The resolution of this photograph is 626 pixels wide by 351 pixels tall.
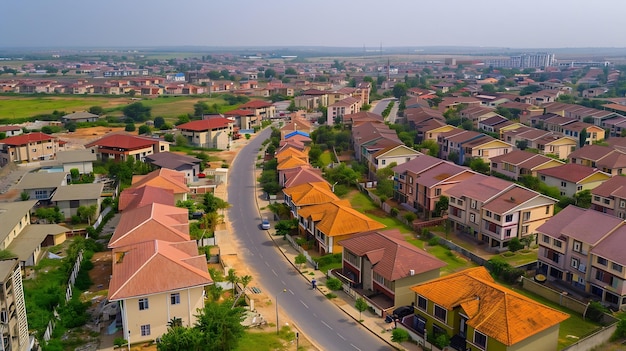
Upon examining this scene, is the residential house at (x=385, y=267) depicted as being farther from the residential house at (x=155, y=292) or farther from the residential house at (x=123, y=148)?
the residential house at (x=123, y=148)

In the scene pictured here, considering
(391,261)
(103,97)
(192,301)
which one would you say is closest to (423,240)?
(391,261)

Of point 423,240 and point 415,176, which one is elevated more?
point 415,176

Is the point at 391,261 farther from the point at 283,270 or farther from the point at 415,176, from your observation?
the point at 415,176

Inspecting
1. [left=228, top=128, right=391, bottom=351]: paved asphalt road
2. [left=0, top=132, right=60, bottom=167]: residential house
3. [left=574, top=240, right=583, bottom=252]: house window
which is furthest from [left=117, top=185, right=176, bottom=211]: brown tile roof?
[left=574, top=240, right=583, bottom=252]: house window

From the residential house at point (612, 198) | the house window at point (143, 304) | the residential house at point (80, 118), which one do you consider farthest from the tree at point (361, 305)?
the residential house at point (80, 118)

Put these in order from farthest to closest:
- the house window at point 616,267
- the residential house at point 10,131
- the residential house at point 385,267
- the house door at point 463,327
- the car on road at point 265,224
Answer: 1. the residential house at point 10,131
2. the car on road at point 265,224
3. the residential house at point 385,267
4. the house window at point 616,267
5. the house door at point 463,327

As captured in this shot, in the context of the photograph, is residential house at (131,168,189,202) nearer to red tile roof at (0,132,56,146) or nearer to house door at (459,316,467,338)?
red tile roof at (0,132,56,146)
